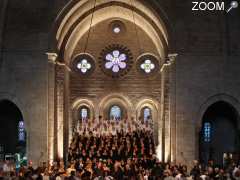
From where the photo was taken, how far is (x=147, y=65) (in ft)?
138

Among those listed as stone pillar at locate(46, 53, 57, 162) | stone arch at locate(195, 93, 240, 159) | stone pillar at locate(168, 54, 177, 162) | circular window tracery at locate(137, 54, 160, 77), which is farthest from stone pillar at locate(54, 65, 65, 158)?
stone arch at locate(195, 93, 240, 159)

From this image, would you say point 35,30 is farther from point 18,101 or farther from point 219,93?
point 219,93

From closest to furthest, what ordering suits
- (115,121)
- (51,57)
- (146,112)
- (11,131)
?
(51,57), (115,121), (11,131), (146,112)

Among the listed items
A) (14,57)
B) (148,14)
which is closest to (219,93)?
(148,14)

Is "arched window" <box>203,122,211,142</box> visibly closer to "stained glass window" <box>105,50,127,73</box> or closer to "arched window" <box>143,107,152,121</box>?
"arched window" <box>143,107,152,121</box>

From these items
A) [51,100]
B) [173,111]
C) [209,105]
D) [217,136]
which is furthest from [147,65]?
[51,100]

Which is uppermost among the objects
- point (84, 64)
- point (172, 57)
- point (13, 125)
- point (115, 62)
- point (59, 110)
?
point (115, 62)

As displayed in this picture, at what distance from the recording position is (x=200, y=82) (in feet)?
103

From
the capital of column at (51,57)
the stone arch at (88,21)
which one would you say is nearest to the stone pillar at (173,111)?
the stone arch at (88,21)

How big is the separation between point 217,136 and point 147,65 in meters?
7.84

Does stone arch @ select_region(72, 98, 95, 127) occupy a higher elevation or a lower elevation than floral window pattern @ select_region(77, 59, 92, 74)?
lower

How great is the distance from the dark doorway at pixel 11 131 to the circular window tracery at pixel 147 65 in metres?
10.1

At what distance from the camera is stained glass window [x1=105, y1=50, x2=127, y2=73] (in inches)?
1651

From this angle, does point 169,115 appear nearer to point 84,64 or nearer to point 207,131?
point 207,131
